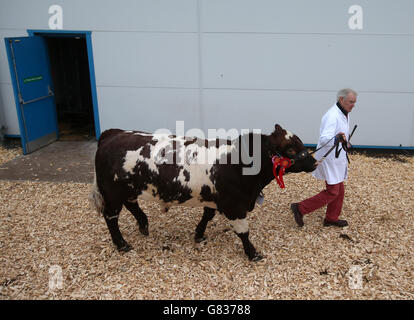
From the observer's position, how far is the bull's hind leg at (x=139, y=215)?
424 cm

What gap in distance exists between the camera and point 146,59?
7.30 metres

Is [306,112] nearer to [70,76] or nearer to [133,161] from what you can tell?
[133,161]

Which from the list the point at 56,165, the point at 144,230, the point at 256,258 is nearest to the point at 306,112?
the point at 256,258

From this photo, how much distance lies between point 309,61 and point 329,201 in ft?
11.5

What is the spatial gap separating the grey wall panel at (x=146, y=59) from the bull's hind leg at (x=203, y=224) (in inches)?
148

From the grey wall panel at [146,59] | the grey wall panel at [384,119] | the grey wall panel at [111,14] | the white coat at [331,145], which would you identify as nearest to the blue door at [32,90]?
the grey wall panel at [111,14]

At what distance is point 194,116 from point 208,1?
221 centimetres

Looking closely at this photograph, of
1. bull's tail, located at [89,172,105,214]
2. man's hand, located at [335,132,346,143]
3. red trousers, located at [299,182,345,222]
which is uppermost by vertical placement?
man's hand, located at [335,132,346,143]

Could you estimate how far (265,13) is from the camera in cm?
678

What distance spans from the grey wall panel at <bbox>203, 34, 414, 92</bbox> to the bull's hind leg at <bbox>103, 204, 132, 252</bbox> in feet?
13.5

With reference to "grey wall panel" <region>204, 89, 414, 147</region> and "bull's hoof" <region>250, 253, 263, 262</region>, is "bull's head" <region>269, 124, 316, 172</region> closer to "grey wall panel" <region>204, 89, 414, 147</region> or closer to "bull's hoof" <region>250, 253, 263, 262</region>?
"bull's hoof" <region>250, 253, 263, 262</region>

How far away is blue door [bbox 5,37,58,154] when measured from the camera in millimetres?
6996

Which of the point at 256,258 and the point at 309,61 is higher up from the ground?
the point at 309,61

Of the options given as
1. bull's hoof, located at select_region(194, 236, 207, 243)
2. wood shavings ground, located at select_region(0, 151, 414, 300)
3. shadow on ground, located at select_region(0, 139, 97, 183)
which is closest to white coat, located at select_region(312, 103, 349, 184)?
wood shavings ground, located at select_region(0, 151, 414, 300)
